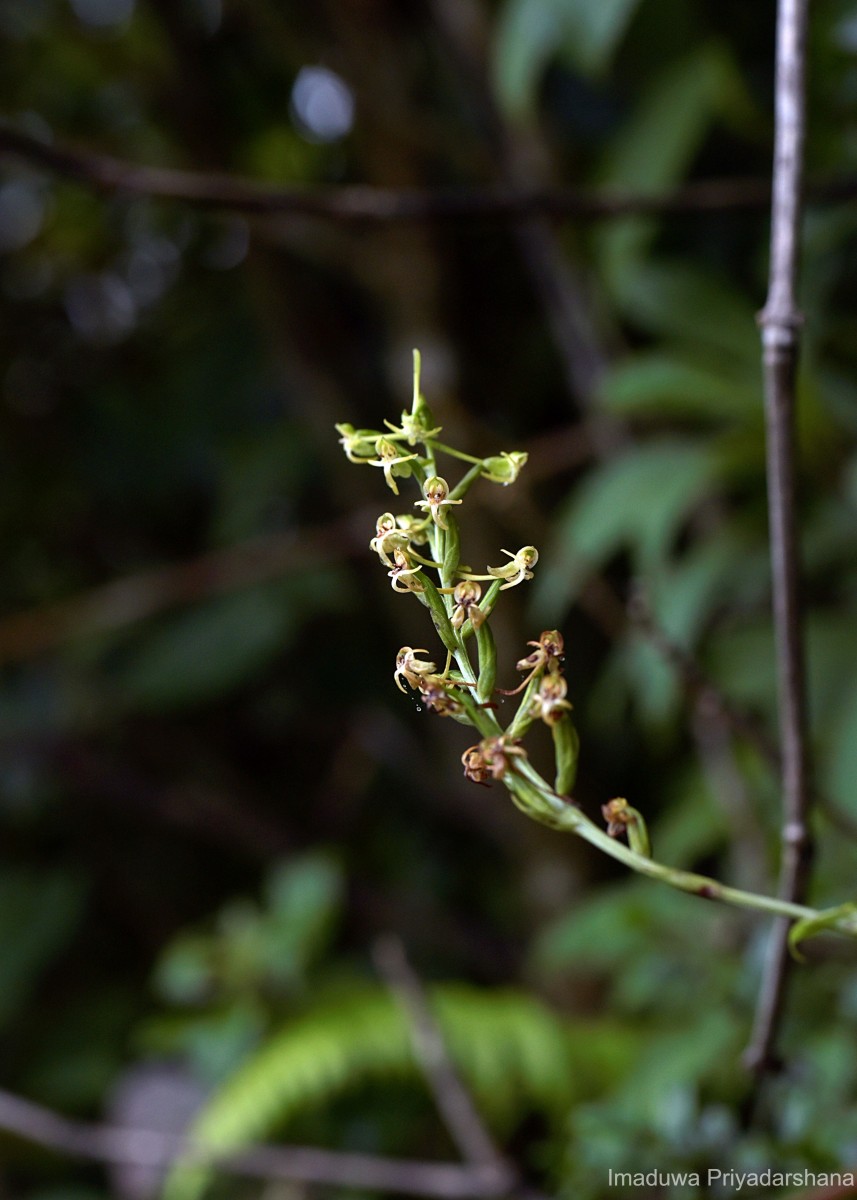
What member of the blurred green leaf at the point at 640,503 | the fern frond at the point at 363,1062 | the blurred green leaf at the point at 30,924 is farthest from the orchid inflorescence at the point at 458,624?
the blurred green leaf at the point at 30,924

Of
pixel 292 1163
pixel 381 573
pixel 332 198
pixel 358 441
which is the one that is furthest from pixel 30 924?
pixel 358 441

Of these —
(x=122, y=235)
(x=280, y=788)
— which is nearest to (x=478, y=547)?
(x=280, y=788)

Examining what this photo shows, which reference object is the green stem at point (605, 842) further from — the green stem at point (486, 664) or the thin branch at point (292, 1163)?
the thin branch at point (292, 1163)

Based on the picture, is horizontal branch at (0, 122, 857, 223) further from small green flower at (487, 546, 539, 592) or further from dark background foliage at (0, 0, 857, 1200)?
small green flower at (487, 546, 539, 592)

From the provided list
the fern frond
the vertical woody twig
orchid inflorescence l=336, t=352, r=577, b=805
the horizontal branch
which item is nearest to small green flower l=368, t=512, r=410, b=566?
orchid inflorescence l=336, t=352, r=577, b=805

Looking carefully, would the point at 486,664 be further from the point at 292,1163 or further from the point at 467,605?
the point at 292,1163

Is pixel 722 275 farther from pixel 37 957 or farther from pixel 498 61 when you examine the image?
pixel 37 957
